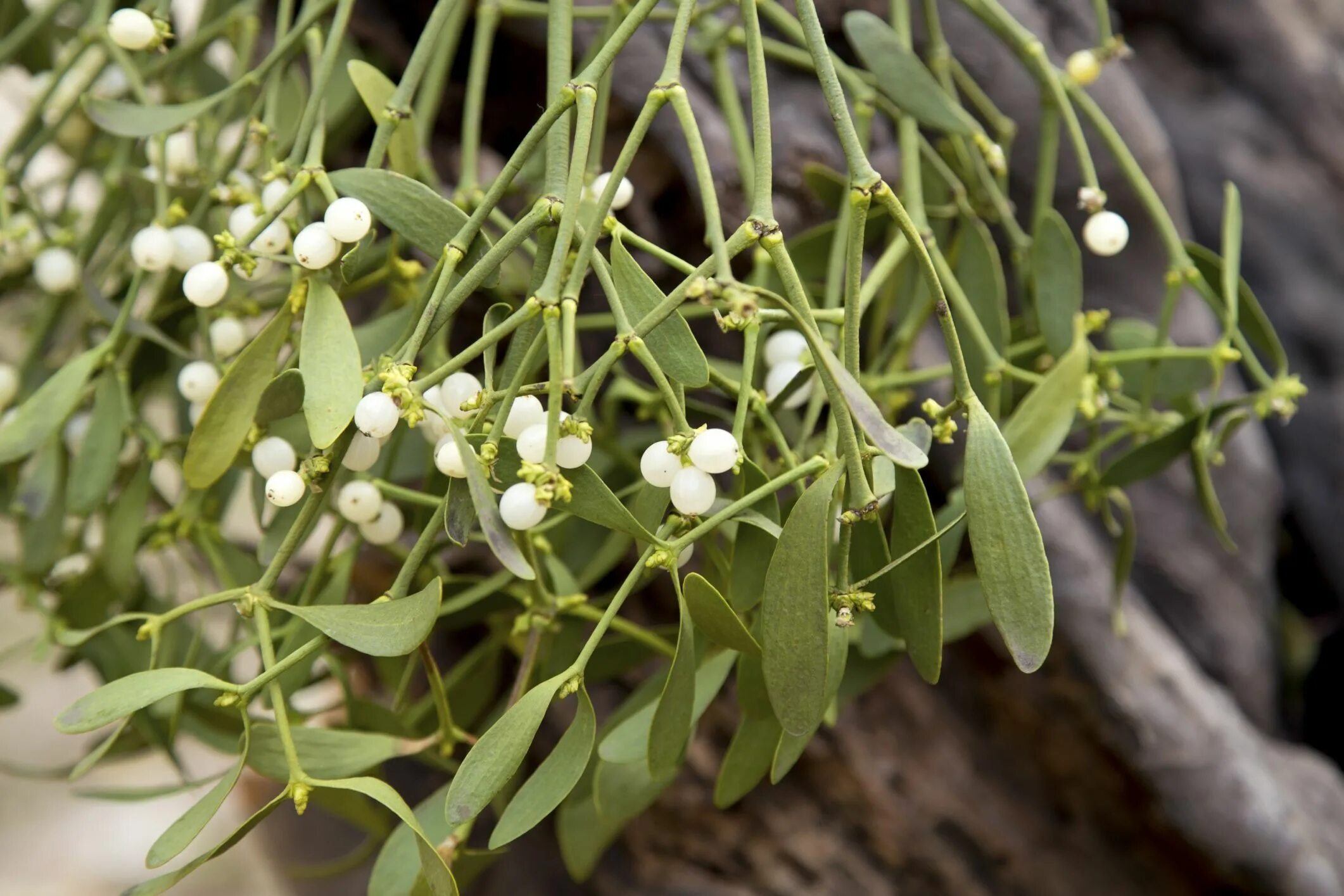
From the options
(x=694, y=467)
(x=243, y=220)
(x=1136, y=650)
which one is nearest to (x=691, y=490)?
(x=694, y=467)

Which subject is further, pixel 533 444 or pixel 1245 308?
pixel 1245 308

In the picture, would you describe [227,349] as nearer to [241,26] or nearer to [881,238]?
[241,26]

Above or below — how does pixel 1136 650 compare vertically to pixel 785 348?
below

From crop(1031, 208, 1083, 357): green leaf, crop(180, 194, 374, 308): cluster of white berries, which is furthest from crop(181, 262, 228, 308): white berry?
crop(1031, 208, 1083, 357): green leaf

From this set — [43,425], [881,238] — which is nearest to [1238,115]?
[881,238]

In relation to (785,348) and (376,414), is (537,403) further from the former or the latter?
(785,348)
